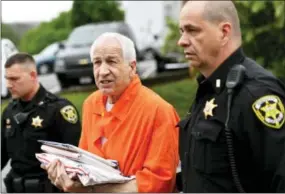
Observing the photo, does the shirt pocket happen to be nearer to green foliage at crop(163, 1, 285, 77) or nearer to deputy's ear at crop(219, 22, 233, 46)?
deputy's ear at crop(219, 22, 233, 46)

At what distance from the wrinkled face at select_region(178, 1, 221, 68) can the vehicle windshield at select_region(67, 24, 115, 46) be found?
526 inches

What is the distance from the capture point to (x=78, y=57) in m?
15.3

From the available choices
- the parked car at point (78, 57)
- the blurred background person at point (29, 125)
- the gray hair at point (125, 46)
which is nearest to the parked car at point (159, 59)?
the parked car at point (78, 57)

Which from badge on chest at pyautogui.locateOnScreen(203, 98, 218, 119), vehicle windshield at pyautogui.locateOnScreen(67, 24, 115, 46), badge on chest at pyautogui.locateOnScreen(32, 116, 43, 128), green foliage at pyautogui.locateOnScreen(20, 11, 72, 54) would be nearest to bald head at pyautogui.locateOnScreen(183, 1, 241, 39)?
badge on chest at pyautogui.locateOnScreen(203, 98, 218, 119)

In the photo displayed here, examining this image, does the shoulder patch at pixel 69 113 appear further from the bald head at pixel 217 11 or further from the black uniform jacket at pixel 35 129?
the bald head at pixel 217 11

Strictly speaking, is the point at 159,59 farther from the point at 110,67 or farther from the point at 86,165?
the point at 86,165

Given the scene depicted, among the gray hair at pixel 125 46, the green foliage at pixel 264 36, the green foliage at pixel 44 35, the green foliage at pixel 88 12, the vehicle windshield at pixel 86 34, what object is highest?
the gray hair at pixel 125 46

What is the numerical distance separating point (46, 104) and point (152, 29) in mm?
30404

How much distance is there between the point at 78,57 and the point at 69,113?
36.7 feet

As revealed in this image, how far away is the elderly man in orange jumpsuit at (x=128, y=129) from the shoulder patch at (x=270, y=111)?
779 millimetres

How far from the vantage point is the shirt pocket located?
228 cm

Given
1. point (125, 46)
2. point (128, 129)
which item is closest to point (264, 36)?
point (125, 46)

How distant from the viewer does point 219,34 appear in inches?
90.5

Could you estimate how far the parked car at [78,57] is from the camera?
1526 centimetres
